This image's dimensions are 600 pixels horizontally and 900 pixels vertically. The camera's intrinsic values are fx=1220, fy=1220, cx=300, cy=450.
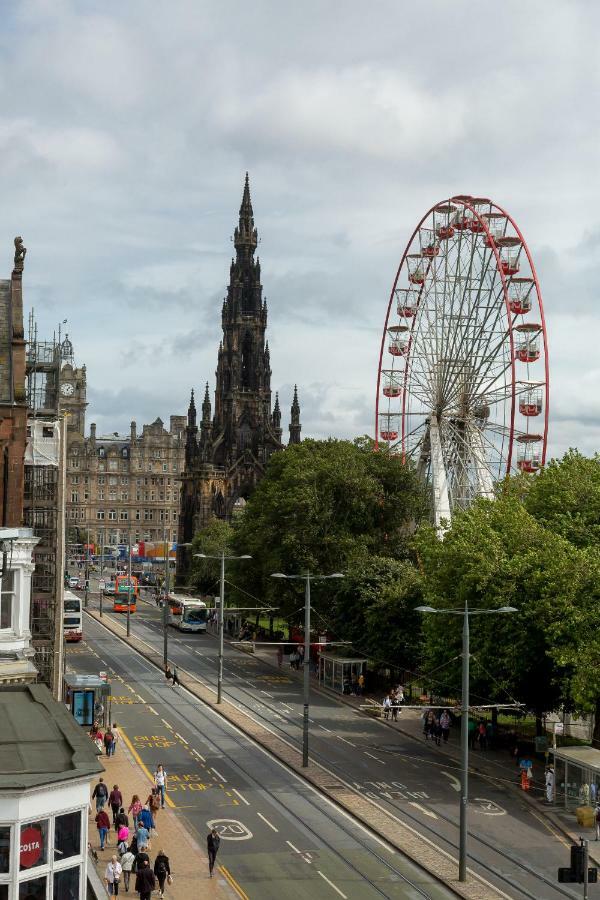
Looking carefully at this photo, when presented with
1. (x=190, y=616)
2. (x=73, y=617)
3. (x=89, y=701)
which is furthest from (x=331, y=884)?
(x=190, y=616)

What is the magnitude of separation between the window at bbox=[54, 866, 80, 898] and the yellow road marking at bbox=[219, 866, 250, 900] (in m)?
19.4

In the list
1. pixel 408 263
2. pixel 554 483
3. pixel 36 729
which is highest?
pixel 408 263

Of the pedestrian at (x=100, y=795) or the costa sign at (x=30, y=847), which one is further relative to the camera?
the pedestrian at (x=100, y=795)

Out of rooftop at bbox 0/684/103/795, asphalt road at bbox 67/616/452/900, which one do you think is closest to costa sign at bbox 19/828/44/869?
rooftop at bbox 0/684/103/795

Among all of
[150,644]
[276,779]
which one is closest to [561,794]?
[276,779]

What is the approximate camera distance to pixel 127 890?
3569 cm

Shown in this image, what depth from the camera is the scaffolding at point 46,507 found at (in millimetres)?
61812

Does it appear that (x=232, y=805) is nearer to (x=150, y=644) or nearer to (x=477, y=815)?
(x=477, y=815)

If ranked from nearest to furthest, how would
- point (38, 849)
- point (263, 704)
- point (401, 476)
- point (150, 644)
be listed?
1. point (38, 849)
2. point (263, 704)
3. point (401, 476)
4. point (150, 644)

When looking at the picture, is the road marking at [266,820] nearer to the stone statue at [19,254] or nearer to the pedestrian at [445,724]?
the pedestrian at [445,724]

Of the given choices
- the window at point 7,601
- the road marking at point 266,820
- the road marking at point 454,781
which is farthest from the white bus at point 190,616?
the window at point 7,601

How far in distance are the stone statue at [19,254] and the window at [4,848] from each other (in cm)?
4353

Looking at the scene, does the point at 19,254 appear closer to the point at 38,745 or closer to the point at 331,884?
the point at 331,884

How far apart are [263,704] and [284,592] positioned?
16.6 metres
